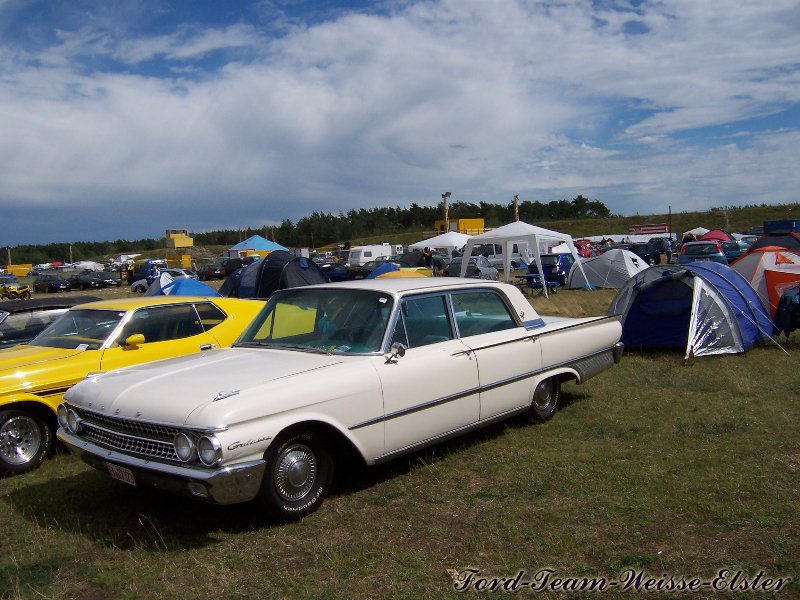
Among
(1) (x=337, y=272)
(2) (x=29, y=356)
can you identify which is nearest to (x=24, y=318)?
(2) (x=29, y=356)

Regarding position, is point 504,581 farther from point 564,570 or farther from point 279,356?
point 279,356

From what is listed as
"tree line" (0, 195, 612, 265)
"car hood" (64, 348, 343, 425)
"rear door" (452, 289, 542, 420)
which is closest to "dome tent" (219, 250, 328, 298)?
"rear door" (452, 289, 542, 420)

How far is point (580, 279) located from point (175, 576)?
70.1 feet

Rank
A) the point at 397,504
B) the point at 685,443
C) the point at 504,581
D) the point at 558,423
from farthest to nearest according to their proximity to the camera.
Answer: the point at 558,423 < the point at 685,443 < the point at 397,504 < the point at 504,581

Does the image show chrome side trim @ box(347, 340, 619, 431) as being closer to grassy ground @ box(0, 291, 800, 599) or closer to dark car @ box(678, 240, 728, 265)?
grassy ground @ box(0, 291, 800, 599)

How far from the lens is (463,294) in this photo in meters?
6.05

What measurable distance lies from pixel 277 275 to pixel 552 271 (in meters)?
10.4

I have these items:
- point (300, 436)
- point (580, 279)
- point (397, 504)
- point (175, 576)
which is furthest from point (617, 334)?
point (580, 279)

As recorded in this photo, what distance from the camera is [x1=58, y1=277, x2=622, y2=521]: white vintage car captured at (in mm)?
4082

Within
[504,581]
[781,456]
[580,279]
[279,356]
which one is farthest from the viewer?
[580,279]

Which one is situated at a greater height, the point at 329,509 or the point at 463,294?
the point at 463,294

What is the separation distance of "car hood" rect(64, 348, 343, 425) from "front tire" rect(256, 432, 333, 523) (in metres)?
0.45

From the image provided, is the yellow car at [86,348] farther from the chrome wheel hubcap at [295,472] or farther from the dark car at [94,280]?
the dark car at [94,280]

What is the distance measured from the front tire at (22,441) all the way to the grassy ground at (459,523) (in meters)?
0.15
